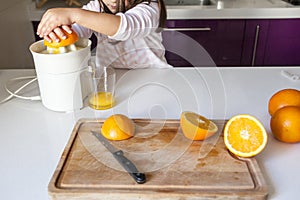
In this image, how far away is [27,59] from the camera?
61.7 inches

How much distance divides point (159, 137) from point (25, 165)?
0.89ft

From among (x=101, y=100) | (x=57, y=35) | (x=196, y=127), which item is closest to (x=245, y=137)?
(x=196, y=127)

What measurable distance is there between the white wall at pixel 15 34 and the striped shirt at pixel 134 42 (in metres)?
0.41

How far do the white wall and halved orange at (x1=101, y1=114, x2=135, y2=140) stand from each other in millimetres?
835

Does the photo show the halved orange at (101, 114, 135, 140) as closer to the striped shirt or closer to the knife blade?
the knife blade

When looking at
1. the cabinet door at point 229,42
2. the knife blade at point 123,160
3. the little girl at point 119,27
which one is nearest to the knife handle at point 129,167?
the knife blade at point 123,160

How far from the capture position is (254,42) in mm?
1781

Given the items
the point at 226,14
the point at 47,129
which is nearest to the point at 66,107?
the point at 47,129

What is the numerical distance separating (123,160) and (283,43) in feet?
4.95

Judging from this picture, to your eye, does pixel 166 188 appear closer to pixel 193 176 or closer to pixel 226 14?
pixel 193 176

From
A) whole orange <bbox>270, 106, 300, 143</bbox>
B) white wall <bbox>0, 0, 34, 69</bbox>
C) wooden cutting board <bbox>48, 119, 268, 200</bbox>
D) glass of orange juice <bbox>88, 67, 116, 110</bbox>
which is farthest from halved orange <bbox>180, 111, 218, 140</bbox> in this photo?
white wall <bbox>0, 0, 34, 69</bbox>

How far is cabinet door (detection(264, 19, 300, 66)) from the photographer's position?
1741 mm

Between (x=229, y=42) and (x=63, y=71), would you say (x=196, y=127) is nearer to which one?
(x=63, y=71)

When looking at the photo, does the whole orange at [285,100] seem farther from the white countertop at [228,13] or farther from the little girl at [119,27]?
the white countertop at [228,13]
